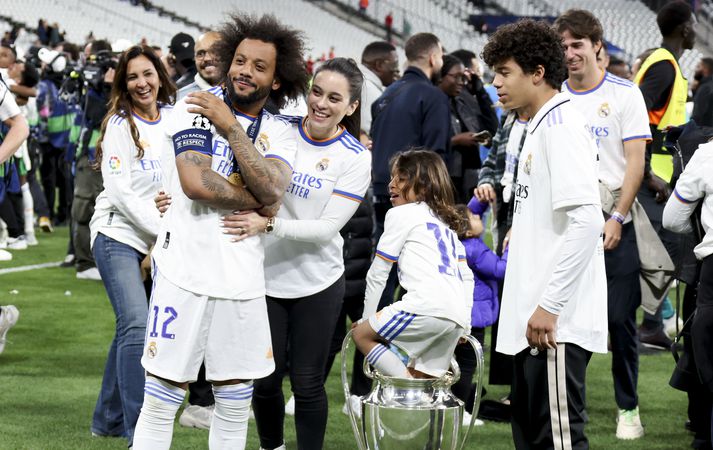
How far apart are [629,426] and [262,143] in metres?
2.66

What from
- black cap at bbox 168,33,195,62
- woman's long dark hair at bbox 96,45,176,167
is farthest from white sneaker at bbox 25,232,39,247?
woman's long dark hair at bbox 96,45,176,167

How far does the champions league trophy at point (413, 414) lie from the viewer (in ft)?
12.4

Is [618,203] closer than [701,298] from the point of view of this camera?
No

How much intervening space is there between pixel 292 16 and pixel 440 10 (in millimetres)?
5066

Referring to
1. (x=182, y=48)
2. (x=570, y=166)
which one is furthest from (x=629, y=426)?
(x=182, y=48)

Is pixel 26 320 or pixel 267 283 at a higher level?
pixel 267 283

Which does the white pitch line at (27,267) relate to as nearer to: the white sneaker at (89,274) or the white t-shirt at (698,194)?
the white sneaker at (89,274)

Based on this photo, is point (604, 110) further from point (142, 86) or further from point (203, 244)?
point (203, 244)

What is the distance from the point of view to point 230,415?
11.4 feet

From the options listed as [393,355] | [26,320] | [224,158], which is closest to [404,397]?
[393,355]

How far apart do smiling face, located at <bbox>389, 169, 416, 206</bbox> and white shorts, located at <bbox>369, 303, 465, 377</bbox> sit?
49cm

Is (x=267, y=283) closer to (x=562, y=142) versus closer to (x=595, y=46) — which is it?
(x=562, y=142)

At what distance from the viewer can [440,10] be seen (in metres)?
35.2

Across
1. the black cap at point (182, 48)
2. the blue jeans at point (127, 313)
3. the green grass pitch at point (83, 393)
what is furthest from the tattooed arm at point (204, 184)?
the black cap at point (182, 48)
